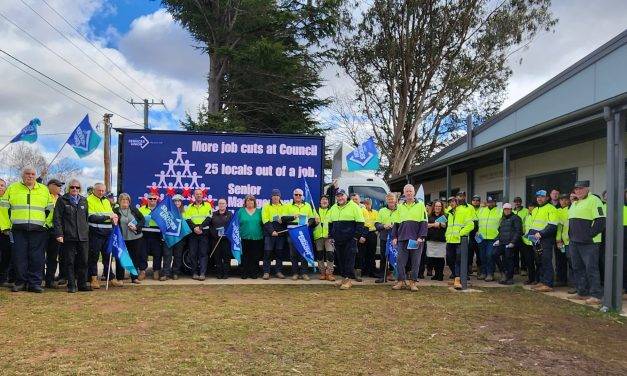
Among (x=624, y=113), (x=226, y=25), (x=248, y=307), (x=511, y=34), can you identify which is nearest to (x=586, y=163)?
(x=624, y=113)

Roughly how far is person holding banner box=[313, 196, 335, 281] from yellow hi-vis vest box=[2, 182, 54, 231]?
17.1 ft

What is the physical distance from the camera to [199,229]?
34.9 feet

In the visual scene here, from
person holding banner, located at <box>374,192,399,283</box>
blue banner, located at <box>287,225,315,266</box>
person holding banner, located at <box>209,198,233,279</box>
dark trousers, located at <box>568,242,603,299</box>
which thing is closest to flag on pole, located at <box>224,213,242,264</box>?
person holding banner, located at <box>209,198,233,279</box>

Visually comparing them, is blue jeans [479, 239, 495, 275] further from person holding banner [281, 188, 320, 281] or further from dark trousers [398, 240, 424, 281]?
person holding banner [281, 188, 320, 281]

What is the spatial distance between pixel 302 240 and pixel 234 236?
4.61 feet

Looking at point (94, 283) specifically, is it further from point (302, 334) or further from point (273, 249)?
point (302, 334)

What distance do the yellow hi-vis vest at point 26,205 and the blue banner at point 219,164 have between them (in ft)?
7.12

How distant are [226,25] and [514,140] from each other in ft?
55.4

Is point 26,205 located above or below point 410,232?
above

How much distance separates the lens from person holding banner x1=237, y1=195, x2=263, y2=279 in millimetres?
11148

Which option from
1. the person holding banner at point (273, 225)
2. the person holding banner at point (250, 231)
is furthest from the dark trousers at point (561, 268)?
the person holding banner at point (250, 231)

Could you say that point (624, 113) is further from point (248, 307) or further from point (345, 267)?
point (248, 307)

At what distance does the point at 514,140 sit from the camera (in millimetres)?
12359

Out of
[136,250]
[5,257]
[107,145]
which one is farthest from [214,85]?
[5,257]
